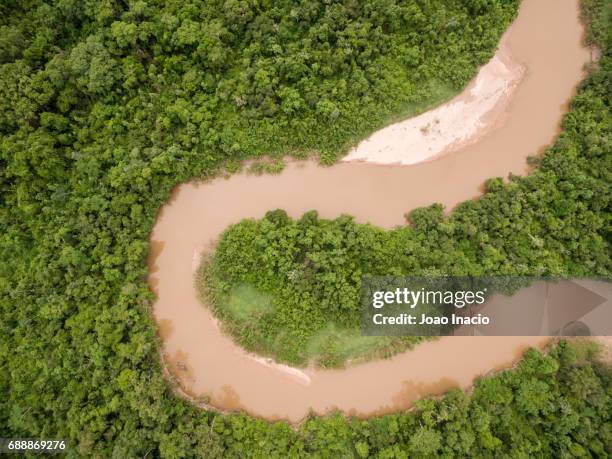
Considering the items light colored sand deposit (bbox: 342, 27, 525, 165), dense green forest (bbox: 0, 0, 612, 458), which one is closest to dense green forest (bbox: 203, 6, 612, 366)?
dense green forest (bbox: 0, 0, 612, 458)

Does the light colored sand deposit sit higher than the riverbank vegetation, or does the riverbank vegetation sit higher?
the light colored sand deposit

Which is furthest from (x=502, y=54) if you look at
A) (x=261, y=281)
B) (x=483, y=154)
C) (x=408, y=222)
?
(x=261, y=281)

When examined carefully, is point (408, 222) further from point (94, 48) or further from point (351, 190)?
point (94, 48)

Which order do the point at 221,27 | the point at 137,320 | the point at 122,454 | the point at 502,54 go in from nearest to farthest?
1. the point at 122,454
2. the point at 137,320
3. the point at 221,27
4. the point at 502,54

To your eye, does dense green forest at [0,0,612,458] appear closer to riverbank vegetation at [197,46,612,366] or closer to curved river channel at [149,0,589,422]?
riverbank vegetation at [197,46,612,366]

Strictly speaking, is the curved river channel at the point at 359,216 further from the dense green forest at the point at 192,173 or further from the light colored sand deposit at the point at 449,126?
the dense green forest at the point at 192,173

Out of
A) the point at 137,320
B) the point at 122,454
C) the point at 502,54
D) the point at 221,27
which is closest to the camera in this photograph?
the point at 122,454

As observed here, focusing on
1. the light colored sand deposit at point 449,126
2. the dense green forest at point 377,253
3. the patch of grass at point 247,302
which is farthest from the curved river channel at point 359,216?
the patch of grass at point 247,302
